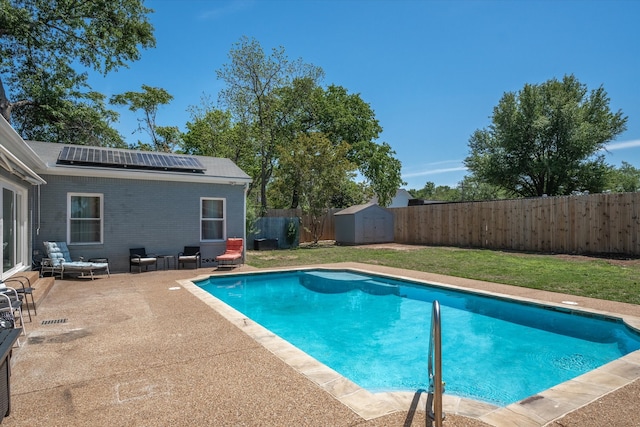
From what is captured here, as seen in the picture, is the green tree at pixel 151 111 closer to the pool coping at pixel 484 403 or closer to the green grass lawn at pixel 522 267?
the green grass lawn at pixel 522 267

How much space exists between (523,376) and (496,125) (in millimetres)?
23495

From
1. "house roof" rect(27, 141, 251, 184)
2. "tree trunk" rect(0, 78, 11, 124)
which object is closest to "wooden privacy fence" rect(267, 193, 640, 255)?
"house roof" rect(27, 141, 251, 184)

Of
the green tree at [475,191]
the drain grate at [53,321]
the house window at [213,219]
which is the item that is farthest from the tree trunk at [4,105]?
the green tree at [475,191]

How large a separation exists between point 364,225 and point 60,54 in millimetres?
18255

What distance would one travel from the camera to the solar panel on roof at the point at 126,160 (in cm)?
1068

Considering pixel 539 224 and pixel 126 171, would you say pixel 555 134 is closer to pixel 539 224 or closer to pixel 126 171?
pixel 539 224

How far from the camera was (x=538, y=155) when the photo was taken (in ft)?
78.1

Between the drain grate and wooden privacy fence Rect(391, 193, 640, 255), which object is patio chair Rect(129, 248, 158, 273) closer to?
A: the drain grate

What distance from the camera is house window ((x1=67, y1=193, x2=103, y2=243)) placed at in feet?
34.8

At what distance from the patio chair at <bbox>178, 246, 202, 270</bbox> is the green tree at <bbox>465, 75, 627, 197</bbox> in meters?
21.2

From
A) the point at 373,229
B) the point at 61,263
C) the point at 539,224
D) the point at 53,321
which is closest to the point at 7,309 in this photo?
the point at 53,321

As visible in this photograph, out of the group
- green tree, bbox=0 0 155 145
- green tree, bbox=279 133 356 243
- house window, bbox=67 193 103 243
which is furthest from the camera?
green tree, bbox=279 133 356 243

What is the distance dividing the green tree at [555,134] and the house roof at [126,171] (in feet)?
63.2

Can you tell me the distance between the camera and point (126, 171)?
435 inches
